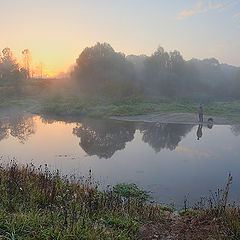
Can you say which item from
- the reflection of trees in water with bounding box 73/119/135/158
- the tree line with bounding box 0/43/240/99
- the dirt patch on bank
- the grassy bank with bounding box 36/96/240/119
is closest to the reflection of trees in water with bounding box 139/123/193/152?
the reflection of trees in water with bounding box 73/119/135/158

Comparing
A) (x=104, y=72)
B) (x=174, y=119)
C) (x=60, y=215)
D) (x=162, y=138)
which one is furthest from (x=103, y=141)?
(x=104, y=72)

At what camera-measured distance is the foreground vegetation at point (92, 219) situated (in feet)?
10.5

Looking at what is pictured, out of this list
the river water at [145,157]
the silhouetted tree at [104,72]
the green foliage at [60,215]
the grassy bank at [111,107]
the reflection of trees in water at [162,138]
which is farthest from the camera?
the silhouetted tree at [104,72]

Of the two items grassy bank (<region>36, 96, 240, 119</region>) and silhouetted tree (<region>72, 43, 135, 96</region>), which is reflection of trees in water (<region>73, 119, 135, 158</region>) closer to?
grassy bank (<region>36, 96, 240, 119</region>)

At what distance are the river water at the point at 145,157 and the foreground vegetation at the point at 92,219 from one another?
69.0 inches

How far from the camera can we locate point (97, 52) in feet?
129

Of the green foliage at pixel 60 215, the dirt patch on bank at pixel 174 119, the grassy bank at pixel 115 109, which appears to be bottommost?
the green foliage at pixel 60 215

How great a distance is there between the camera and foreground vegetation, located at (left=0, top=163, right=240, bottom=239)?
3199 mm

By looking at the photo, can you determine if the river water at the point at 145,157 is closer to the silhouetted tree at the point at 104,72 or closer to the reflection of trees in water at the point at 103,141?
the reflection of trees in water at the point at 103,141

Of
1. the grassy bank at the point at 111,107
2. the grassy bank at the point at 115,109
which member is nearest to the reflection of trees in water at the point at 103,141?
the grassy bank at the point at 111,107

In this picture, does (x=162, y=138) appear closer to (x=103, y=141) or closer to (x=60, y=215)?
(x=103, y=141)

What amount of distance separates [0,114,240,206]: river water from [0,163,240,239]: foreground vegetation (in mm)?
1752

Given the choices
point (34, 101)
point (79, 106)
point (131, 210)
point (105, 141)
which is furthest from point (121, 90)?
point (131, 210)

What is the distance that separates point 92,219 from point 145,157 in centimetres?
620
